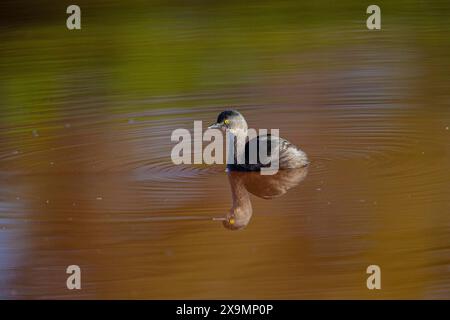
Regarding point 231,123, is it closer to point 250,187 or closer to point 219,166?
point 219,166

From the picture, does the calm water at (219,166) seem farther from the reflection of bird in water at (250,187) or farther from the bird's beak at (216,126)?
the bird's beak at (216,126)

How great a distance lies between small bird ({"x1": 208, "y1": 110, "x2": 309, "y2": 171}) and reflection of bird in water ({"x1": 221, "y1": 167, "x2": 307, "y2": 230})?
5 centimetres

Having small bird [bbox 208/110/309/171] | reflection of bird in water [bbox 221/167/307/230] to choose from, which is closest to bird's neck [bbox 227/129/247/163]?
small bird [bbox 208/110/309/171]

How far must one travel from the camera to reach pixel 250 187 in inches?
244

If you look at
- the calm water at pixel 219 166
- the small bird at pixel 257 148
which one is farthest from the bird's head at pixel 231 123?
the calm water at pixel 219 166

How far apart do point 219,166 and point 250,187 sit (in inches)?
19.8

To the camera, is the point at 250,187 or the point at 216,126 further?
the point at 216,126

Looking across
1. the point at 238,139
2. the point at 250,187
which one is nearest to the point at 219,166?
the point at 238,139

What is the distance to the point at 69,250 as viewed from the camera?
17.0 feet

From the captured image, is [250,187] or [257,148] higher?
[257,148]

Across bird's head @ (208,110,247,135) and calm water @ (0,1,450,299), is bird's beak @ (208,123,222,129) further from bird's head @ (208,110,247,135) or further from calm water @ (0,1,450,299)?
calm water @ (0,1,450,299)

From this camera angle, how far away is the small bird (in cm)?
641

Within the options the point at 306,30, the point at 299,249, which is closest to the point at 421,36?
the point at 306,30

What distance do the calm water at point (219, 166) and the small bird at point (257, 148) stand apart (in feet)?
0.36
